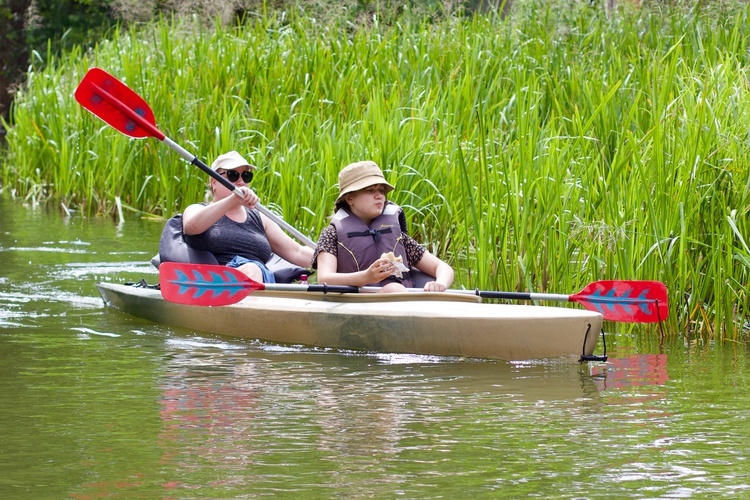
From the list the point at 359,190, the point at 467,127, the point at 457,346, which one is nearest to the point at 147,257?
the point at 467,127

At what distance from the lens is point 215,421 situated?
448cm

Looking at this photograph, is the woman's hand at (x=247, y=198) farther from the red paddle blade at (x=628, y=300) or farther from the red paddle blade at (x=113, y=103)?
the red paddle blade at (x=628, y=300)

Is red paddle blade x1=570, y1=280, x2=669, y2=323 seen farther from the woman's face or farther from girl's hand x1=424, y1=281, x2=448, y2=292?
the woman's face

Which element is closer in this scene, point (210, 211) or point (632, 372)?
point (632, 372)

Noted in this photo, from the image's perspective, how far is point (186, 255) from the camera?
6.80 m

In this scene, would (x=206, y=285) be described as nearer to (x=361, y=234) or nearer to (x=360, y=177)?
(x=361, y=234)

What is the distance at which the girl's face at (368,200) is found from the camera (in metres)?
6.16

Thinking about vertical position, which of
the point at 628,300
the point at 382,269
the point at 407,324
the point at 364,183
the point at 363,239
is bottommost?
the point at 407,324

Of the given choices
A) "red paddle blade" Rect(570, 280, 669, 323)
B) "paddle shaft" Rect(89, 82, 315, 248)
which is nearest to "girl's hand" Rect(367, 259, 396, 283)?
"red paddle blade" Rect(570, 280, 669, 323)

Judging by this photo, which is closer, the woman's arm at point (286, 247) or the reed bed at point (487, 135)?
the reed bed at point (487, 135)

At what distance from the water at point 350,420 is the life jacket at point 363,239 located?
1.69 feet

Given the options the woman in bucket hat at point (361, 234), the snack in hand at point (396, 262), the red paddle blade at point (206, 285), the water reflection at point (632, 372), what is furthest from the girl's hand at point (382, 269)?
the water reflection at point (632, 372)

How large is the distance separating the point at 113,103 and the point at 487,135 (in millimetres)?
2501

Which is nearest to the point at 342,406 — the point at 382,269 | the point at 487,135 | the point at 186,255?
the point at 382,269
